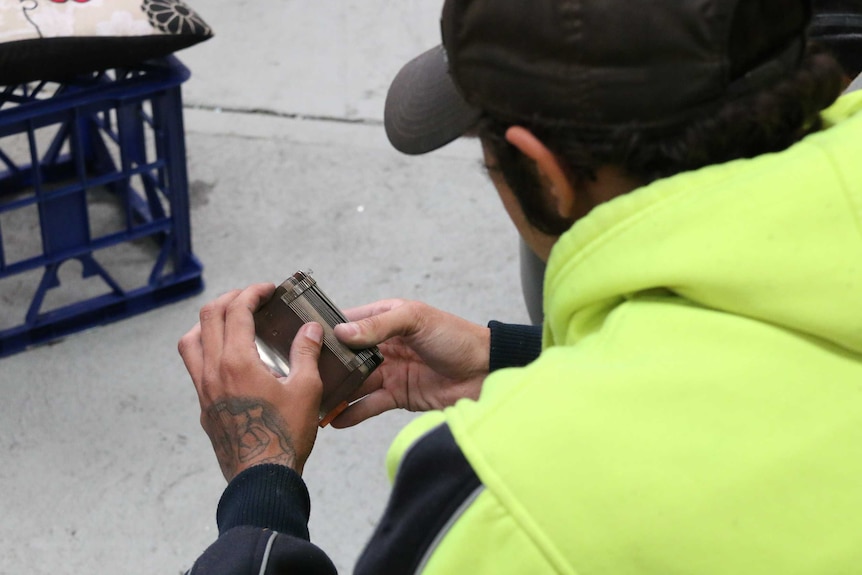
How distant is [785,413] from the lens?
2.27 ft

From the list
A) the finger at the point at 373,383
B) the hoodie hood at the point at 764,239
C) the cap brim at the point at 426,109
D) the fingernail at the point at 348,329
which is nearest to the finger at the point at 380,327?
the fingernail at the point at 348,329

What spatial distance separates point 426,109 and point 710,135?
0.36 m

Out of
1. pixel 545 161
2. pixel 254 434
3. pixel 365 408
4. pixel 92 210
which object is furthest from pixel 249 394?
pixel 92 210

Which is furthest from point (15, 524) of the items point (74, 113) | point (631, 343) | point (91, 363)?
point (631, 343)

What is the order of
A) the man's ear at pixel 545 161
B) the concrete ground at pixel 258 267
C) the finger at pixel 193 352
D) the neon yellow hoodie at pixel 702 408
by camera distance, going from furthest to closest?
the concrete ground at pixel 258 267 < the finger at pixel 193 352 < the man's ear at pixel 545 161 < the neon yellow hoodie at pixel 702 408

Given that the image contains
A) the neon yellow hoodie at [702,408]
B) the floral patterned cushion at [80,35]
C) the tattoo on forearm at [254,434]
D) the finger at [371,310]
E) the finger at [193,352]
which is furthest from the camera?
the floral patterned cushion at [80,35]

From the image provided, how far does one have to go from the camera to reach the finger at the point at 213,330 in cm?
121

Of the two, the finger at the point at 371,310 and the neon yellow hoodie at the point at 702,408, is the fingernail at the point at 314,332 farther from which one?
the neon yellow hoodie at the point at 702,408

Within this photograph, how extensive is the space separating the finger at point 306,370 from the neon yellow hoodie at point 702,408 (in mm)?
467

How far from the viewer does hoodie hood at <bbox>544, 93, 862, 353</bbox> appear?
698mm

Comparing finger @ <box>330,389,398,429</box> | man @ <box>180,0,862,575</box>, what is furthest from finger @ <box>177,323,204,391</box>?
man @ <box>180,0,862,575</box>

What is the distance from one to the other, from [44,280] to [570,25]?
1690mm

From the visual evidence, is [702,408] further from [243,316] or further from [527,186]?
[243,316]

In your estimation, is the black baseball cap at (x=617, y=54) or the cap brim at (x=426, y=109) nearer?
the black baseball cap at (x=617, y=54)
